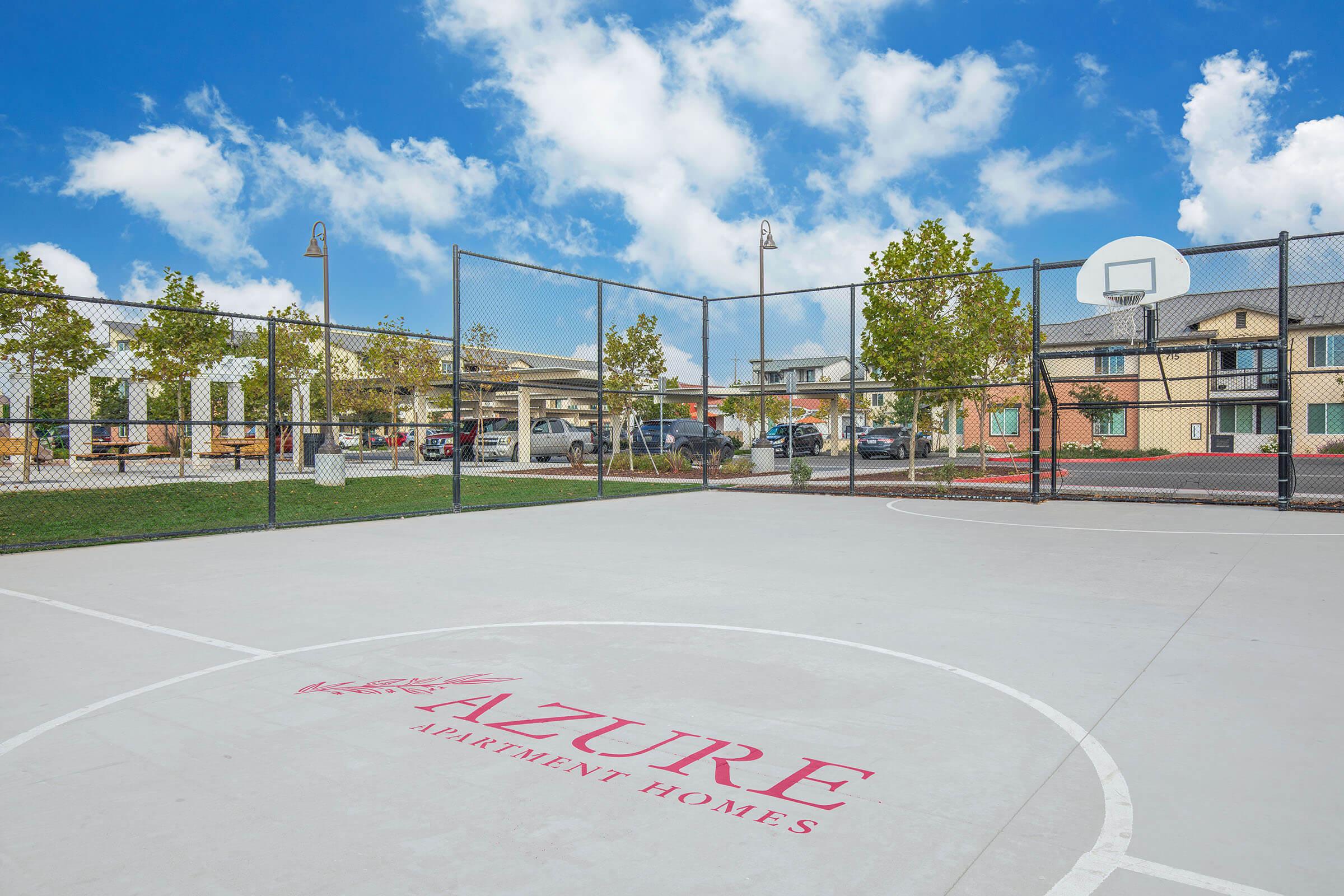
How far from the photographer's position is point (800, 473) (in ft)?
57.4

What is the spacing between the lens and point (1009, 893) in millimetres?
2355

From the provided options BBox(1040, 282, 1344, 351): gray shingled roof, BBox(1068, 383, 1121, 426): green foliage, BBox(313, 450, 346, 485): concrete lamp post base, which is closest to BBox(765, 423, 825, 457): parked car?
BBox(1068, 383, 1121, 426): green foliage

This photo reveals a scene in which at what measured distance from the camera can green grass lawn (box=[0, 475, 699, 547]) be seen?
1155 cm

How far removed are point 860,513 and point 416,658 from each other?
29.8 feet

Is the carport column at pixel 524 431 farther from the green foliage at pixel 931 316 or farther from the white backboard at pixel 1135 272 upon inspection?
the white backboard at pixel 1135 272

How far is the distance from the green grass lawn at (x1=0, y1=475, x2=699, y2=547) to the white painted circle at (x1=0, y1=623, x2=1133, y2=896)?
660 centimetres

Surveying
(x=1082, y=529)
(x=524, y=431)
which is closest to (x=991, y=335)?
(x=1082, y=529)

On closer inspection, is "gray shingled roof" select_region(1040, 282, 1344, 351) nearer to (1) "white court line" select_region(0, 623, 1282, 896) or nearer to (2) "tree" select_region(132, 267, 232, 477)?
(1) "white court line" select_region(0, 623, 1282, 896)

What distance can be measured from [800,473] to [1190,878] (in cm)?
1512

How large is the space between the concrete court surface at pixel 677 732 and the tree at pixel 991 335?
13.1 metres

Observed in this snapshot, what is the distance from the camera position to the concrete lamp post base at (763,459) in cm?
2388

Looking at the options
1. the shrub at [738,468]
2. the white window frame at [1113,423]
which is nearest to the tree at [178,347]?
the shrub at [738,468]

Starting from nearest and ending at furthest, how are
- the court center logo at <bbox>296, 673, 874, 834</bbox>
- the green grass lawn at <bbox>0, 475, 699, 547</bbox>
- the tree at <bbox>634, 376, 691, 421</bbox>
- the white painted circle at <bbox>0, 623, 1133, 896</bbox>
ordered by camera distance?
the white painted circle at <bbox>0, 623, 1133, 896</bbox>, the court center logo at <bbox>296, 673, 874, 834</bbox>, the green grass lawn at <bbox>0, 475, 699, 547</bbox>, the tree at <bbox>634, 376, 691, 421</bbox>

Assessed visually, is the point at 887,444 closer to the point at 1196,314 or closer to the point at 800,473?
the point at 1196,314
